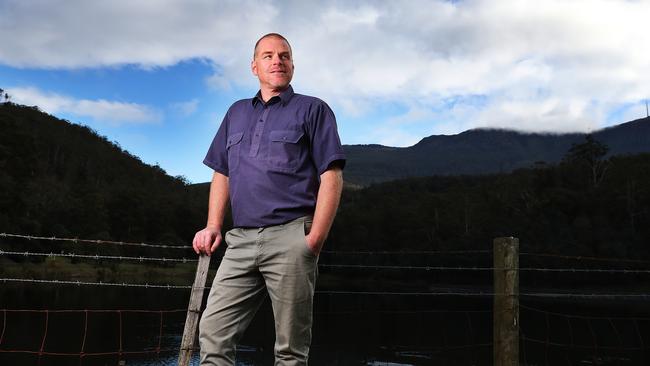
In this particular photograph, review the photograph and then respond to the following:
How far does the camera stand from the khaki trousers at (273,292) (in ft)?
6.43

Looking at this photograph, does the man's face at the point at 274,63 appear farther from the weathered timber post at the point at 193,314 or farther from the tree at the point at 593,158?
the tree at the point at 593,158

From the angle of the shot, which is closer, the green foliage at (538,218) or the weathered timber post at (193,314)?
the weathered timber post at (193,314)

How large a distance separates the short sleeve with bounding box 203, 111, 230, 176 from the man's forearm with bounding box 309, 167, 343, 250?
0.46 metres

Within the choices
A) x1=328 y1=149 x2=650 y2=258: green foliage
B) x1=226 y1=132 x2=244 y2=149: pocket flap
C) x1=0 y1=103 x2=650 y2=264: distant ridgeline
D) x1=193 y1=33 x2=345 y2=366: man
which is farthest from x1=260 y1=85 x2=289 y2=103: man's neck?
x1=328 y1=149 x2=650 y2=258: green foliage

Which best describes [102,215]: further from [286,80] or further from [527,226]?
[286,80]

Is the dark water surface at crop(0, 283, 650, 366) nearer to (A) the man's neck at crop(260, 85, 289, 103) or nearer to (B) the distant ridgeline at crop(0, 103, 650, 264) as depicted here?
(A) the man's neck at crop(260, 85, 289, 103)

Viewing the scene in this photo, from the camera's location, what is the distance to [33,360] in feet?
50.3

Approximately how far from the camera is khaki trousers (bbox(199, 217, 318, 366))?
77.2 inches

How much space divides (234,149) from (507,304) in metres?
2.71

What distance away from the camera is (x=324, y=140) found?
6.75ft

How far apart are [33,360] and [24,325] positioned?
5753 millimetres

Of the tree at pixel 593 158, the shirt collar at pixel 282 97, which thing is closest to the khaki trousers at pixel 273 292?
the shirt collar at pixel 282 97

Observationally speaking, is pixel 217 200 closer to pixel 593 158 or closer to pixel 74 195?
pixel 74 195

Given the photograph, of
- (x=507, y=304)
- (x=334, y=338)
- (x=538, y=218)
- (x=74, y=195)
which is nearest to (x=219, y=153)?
(x=507, y=304)
